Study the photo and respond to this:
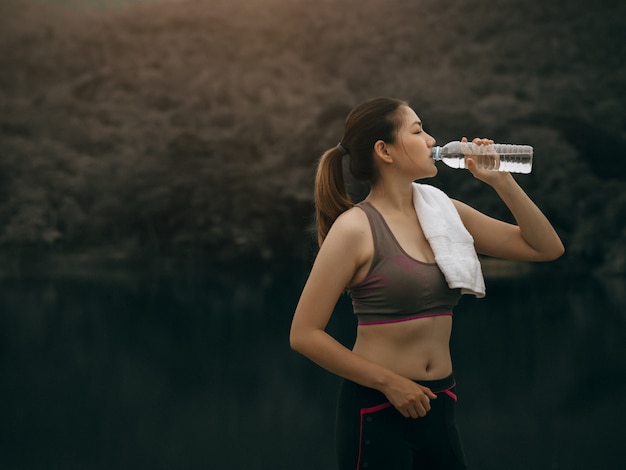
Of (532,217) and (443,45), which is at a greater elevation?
(443,45)

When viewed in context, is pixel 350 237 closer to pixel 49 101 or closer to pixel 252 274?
pixel 252 274

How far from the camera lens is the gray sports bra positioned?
128cm

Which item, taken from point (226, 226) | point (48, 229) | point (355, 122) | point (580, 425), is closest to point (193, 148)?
point (226, 226)

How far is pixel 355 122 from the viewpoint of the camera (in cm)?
137

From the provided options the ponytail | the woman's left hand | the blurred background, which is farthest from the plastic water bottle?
the blurred background

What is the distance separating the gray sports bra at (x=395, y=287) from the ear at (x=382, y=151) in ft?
0.33

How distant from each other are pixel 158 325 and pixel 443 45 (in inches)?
223

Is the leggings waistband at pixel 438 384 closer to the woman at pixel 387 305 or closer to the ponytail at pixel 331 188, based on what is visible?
the woman at pixel 387 305

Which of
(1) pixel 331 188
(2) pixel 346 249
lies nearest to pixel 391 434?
(2) pixel 346 249

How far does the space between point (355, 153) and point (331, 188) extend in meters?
0.07

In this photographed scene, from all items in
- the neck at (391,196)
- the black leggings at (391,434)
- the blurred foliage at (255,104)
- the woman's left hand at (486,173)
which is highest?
the blurred foliage at (255,104)

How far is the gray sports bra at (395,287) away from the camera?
1.28 meters

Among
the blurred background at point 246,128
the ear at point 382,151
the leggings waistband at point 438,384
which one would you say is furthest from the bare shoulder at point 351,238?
the blurred background at point 246,128

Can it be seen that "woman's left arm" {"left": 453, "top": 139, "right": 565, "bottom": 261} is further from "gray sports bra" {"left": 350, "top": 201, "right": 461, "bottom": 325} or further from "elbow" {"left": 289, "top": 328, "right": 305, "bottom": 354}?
"elbow" {"left": 289, "top": 328, "right": 305, "bottom": 354}
